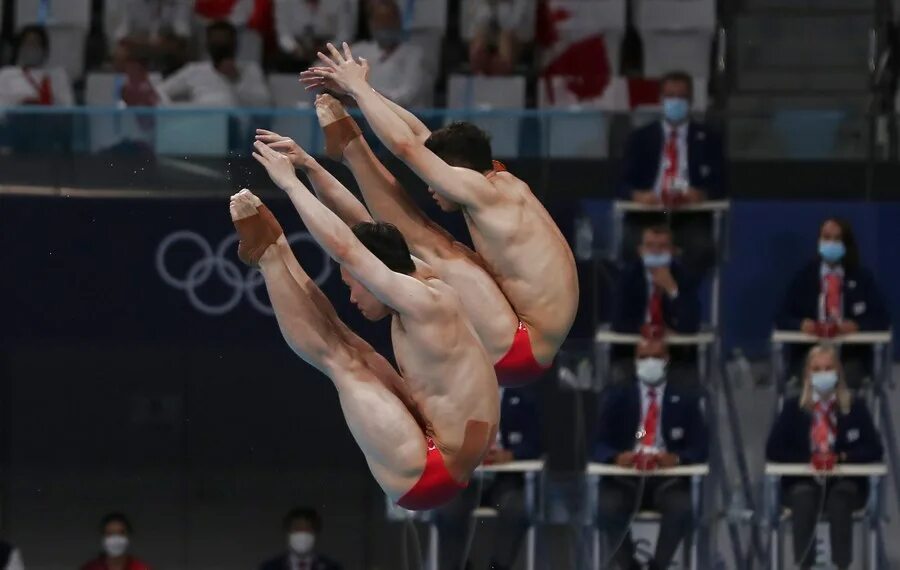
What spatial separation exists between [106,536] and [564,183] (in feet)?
9.85

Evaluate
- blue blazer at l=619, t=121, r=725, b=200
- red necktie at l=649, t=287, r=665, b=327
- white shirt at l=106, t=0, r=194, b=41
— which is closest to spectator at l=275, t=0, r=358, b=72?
white shirt at l=106, t=0, r=194, b=41

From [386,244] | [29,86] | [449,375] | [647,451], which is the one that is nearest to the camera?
[386,244]

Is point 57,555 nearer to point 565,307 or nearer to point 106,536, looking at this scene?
point 106,536

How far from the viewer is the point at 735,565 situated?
10.7 meters

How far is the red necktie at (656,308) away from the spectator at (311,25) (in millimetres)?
2619

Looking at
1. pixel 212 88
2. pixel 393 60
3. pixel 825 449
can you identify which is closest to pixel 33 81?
pixel 212 88

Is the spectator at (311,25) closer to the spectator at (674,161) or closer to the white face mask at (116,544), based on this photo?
the spectator at (674,161)

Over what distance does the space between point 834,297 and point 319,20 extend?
3557mm

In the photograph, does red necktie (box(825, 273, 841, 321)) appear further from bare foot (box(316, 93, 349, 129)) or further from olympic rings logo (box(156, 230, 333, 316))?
bare foot (box(316, 93, 349, 129))

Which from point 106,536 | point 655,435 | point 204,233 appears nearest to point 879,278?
point 655,435

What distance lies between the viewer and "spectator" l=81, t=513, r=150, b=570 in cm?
1088

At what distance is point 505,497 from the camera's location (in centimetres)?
1081

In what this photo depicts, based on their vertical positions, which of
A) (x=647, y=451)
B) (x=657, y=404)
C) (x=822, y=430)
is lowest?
(x=647, y=451)

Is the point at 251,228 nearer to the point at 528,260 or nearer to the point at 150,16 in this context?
the point at 528,260
